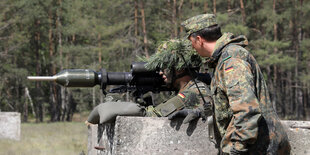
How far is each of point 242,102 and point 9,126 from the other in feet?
41.2

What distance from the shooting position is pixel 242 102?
2555 millimetres

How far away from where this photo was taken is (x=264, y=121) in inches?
105

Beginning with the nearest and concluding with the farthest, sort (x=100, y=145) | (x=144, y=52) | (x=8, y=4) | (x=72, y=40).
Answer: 1. (x=100, y=145)
2. (x=144, y=52)
3. (x=8, y=4)
4. (x=72, y=40)

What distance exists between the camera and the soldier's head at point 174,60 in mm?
4031

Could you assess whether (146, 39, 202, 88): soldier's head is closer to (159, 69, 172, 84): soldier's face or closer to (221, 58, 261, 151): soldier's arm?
(159, 69, 172, 84): soldier's face

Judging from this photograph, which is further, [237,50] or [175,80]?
[175,80]

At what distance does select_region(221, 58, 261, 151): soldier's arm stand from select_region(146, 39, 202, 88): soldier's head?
1336 mm

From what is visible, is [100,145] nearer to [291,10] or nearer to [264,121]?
[264,121]

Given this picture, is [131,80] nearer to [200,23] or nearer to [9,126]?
[200,23]

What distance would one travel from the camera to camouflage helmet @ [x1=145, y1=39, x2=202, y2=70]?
13.2 ft

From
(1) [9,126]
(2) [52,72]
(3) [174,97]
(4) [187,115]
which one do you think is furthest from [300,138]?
(2) [52,72]

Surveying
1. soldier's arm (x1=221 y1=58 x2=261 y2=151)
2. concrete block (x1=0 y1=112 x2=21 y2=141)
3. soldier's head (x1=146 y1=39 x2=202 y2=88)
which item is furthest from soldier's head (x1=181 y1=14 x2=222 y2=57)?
concrete block (x1=0 y1=112 x2=21 y2=141)

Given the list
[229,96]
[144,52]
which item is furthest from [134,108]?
[144,52]

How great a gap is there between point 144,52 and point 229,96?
2310 cm
